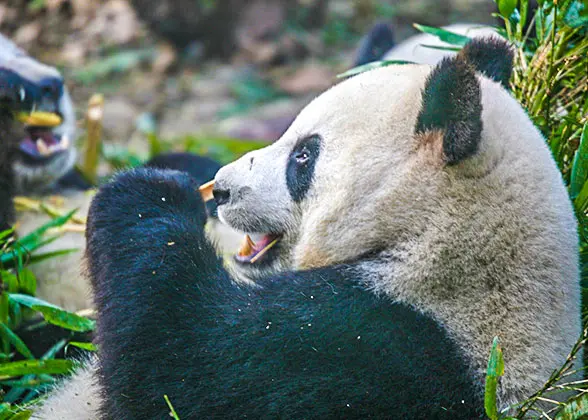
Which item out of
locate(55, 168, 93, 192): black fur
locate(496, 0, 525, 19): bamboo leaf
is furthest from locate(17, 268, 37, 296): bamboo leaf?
locate(496, 0, 525, 19): bamboo leaf

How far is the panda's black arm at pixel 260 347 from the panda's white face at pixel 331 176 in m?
0.19

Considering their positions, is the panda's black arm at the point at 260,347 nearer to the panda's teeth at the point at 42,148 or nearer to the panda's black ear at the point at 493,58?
the panda's black ear at the point at 493,58

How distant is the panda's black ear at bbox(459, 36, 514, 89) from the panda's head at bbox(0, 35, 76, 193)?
2.76 meters

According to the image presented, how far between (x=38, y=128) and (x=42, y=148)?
→ 0.14 meters

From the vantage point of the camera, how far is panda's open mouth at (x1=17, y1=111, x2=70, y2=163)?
502 centimetres

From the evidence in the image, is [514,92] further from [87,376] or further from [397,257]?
[87,376]

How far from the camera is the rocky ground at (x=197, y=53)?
10.3m

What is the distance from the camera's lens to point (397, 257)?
280cm

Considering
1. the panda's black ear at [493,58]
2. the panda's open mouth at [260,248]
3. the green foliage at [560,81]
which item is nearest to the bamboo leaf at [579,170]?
the green foliage at [560,81]

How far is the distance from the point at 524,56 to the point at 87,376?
2.41 meters

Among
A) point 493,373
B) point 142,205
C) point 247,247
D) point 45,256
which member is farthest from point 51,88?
point 493,373

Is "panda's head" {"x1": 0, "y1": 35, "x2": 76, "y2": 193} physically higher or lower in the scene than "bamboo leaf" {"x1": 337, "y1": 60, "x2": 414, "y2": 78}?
lower

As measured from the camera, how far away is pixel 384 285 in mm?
2771

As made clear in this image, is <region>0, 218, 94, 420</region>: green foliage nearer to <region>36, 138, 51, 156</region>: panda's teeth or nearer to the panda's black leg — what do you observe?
the panda's black leg
